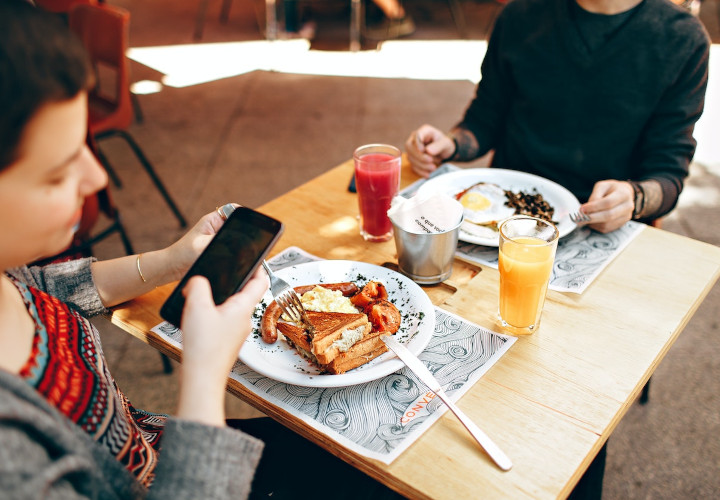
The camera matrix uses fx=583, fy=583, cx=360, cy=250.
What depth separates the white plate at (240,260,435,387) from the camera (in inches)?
40.4

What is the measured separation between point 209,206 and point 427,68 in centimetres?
282

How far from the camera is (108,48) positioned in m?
2.79

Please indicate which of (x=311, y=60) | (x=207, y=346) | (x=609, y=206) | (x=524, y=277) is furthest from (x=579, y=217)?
(x=311, y=60)

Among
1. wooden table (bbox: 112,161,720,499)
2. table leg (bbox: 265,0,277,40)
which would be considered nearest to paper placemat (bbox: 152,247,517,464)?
wooden table (bbox: 112,161,720,499)

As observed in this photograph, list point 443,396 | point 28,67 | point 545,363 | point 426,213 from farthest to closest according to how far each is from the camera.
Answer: point 426,213 < point 545,363 < point 443,396 < point 28,67

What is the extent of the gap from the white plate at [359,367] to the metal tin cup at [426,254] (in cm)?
6

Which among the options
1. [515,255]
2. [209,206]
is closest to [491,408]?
[515,255]

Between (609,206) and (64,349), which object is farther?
(609,206)

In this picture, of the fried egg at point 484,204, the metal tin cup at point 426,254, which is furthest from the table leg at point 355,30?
the metal tin cup at point 426,254

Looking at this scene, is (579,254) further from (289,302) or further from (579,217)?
(289,302)

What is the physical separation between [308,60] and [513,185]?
4407 mm

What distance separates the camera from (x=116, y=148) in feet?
14.1

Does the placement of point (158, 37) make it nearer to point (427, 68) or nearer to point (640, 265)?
point (427, 68)

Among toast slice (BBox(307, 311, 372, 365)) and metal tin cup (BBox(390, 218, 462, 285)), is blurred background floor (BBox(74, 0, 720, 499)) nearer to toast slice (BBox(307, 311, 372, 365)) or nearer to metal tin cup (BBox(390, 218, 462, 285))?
metal tin cup (BBox(390, 218, 462, 285))
